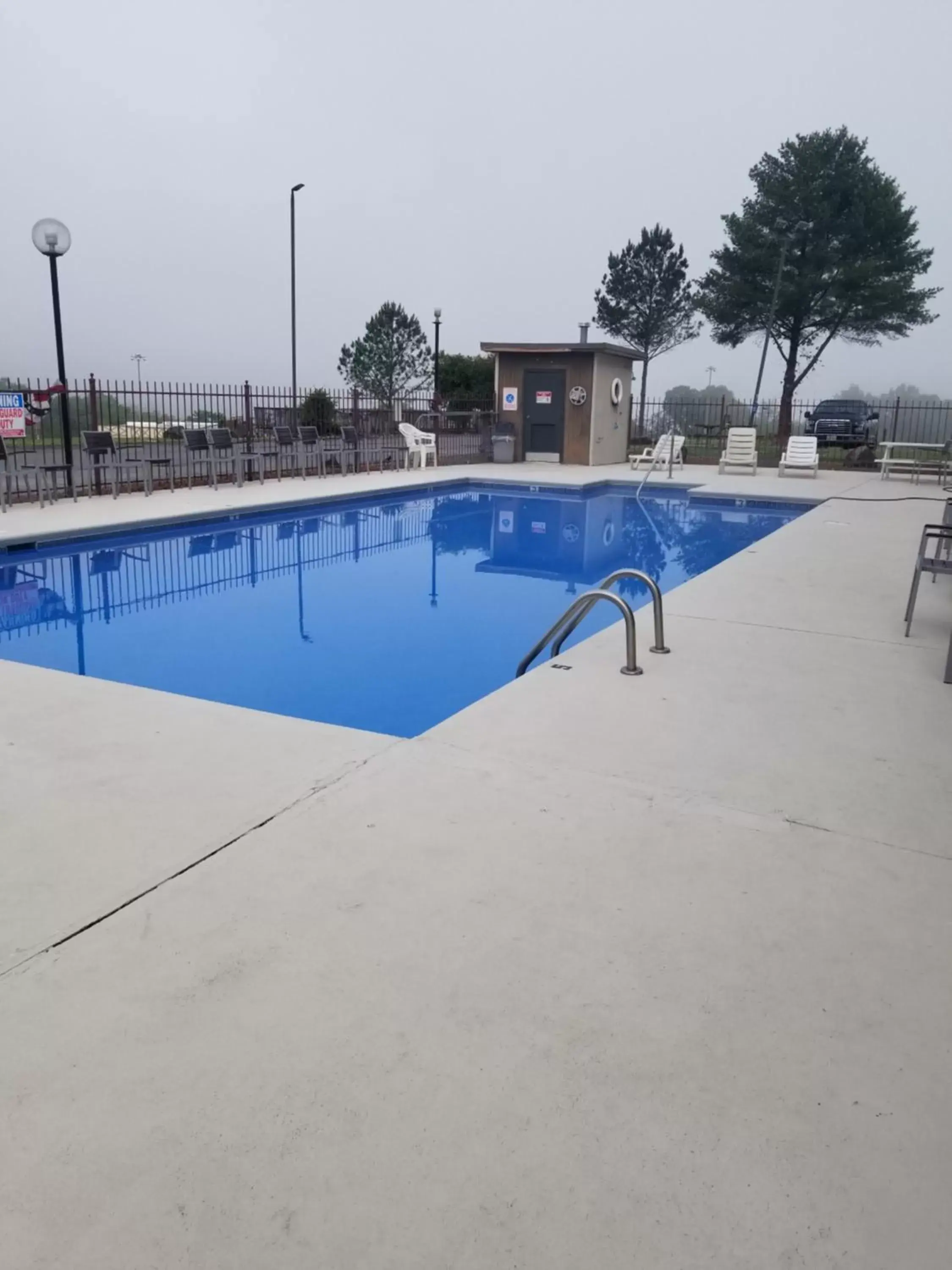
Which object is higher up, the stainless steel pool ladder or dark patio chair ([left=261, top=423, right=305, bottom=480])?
dark patio chair ([left=261, top=423, right=305, bottom=480])

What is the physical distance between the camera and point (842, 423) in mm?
23234

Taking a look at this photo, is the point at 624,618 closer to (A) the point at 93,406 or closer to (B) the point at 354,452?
(A) the point at 93,406

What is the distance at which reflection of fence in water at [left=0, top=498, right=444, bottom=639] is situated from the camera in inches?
293

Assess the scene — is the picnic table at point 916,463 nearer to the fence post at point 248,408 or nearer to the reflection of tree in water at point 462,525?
the reflection of tree in water at point 462,525

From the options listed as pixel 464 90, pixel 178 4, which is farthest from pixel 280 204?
pixel 178 4

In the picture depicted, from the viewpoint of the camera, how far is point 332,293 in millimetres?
50969

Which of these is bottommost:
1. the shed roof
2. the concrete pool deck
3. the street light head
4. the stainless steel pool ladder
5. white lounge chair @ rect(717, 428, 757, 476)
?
the concrete pool deck

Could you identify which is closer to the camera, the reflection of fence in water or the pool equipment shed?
the reflection of fence in water

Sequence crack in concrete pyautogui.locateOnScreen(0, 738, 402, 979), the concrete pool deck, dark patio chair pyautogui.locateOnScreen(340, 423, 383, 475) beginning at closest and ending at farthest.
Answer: the concrete pool deck < crack in concrete pyautogui.locateOnScreen(0, 738, 402, 979) < dark patio chair pyautogui.locateOnScreen(340, 423, 383, 475)

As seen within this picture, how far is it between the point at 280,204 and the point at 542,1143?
34.8 metres

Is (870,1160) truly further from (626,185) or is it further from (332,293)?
(332,293)

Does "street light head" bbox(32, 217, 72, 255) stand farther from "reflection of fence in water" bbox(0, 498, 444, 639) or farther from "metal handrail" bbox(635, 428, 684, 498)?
"metal handrail" bbox(635, 428, 684, 498)

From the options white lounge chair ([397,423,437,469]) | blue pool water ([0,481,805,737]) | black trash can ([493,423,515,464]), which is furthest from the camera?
black trash can ([493,423,515,464])

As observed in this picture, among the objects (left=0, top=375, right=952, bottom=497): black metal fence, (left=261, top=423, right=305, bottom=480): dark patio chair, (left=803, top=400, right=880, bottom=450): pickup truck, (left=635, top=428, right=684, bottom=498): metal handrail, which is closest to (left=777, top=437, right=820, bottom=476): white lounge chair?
(left=635, top=428, right=684, bottom=498): metal handrail
